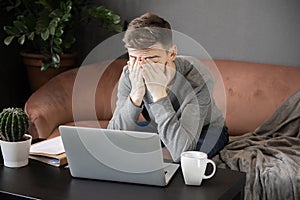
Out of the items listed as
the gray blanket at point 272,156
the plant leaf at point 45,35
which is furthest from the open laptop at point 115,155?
the plant leaf at point 45,35

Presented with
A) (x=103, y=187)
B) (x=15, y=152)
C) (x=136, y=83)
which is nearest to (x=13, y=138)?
(x=15, y=152)

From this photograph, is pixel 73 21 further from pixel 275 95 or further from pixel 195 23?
pixel 275 95

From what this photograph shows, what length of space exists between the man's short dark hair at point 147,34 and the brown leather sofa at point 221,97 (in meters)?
0.83

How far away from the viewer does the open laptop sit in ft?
4.42

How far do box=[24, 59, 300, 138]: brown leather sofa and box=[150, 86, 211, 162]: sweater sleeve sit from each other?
0.74 meters

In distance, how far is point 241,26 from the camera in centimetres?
279

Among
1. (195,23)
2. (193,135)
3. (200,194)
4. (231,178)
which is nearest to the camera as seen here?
(200,194)

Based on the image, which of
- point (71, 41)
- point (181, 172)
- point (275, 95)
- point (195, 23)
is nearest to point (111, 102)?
point (71, 41)

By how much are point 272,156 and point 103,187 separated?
92 cm

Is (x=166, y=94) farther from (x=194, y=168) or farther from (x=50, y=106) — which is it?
(x=50, y=106)

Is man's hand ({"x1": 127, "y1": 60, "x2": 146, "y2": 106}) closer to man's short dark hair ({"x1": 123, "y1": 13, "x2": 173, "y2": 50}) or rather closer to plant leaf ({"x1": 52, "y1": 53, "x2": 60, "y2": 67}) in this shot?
man's short dark hair ({"x1": 123, "y1": 13, "x2": 173, "y2": 50})

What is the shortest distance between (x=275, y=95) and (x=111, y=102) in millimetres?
899

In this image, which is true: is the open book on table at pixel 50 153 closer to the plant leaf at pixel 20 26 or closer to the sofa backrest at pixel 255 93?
the sofa backrest at pixel 255 93

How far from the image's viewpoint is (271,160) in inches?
77.8
